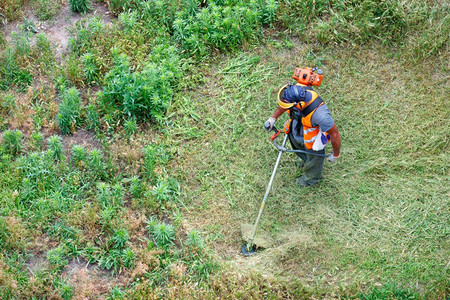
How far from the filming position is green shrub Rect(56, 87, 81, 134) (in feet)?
24.2

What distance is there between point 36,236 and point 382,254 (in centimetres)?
396

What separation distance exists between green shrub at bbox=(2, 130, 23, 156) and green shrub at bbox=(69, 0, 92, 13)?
8.42 feet

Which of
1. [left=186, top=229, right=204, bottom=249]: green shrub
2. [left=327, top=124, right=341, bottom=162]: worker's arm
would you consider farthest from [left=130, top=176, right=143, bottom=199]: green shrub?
[left=327, top=124, right=341, bottom=162]: worker's arm

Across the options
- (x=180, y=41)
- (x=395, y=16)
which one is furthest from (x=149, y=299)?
(x=395, y=16)

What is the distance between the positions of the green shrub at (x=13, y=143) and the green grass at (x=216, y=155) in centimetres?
3

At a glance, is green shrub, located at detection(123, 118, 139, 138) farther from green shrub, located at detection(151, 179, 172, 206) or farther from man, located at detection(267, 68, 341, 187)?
man, located at detection(267, 68, 341, 187)

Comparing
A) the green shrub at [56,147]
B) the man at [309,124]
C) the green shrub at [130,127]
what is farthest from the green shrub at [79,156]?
the man at [309,124]

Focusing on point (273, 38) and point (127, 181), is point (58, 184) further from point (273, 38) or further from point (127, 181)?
point (273, 38)

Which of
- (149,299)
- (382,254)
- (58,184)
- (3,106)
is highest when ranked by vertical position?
(3,106)

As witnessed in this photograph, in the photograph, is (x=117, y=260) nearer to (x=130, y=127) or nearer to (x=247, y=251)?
(x=247, y=251)

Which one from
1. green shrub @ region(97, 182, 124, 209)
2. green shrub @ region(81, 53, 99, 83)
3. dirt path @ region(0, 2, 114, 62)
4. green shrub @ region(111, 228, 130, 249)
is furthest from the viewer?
dirt path @ region(0, 2, 114, 62)

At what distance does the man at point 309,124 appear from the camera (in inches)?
240

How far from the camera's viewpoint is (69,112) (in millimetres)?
7391

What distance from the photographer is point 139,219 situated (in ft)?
21.6
